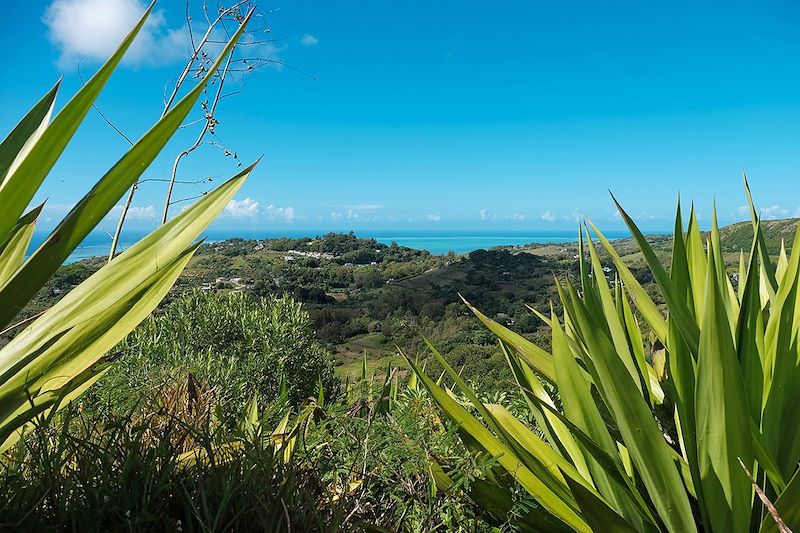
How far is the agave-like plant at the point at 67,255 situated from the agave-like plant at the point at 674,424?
0.60 m

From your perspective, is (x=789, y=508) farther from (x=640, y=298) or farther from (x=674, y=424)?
(x=640, y=298)

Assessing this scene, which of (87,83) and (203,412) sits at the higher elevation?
(87,83)

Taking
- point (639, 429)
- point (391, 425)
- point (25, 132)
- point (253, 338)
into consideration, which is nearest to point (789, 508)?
point (639, 429)

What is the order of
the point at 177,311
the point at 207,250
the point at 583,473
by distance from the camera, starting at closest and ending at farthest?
the point at 583,473 → the point at 177,311 → the point at 207,250

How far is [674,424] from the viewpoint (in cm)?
158

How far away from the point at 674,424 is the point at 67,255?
158 cm

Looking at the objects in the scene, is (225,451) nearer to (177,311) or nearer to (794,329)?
(794,329)

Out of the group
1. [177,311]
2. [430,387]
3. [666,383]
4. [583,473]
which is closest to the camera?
[430,387]

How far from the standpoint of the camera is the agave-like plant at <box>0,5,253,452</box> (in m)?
0.91

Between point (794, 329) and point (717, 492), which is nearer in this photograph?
point (717, 492)

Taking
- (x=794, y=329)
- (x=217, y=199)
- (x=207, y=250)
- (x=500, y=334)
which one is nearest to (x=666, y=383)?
(x=794, y=329)

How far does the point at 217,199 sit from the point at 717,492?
46.2 inches

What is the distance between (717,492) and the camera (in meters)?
1.11

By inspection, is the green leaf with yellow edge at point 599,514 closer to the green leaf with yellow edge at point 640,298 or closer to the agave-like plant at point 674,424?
the agave-like plant at point 674,424
